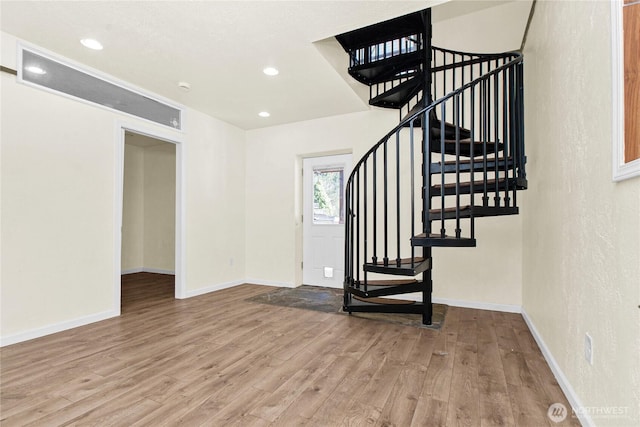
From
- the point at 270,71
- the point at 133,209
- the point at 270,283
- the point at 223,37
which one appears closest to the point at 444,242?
the point at 270,71

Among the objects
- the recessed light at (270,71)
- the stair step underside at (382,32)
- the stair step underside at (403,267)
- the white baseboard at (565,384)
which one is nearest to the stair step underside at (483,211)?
the stair step underside at (403,267)

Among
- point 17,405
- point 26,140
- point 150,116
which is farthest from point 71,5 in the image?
point 17,405

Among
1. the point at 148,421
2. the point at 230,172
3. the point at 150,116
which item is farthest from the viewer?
the point at 230,172

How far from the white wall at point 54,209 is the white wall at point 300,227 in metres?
1.64

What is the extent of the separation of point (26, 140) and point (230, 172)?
8.39 ft

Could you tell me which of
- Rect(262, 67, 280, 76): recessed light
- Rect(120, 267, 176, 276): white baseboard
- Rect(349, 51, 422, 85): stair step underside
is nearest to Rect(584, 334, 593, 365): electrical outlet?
Rect(349, 51, 422, 85): stair step underside

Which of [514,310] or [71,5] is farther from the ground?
[71,5]

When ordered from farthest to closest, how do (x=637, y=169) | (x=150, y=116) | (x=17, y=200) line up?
(x=150, y=116) → (x=17, y=200) → (x=637, y=169)

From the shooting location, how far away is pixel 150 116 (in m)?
3.79

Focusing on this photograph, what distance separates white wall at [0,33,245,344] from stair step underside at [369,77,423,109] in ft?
8.90

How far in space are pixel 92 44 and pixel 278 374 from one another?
3.14m

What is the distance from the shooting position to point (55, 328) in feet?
9.45

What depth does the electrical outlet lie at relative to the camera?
1.52 meters

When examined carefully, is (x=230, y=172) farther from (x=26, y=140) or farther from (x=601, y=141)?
(x=601, y=141)
